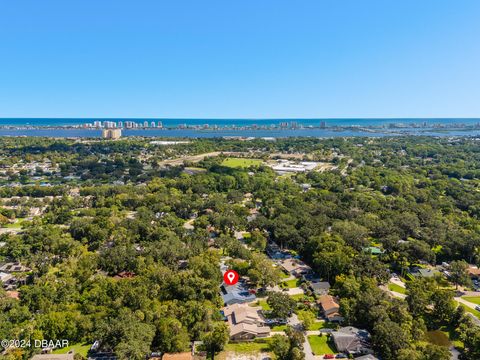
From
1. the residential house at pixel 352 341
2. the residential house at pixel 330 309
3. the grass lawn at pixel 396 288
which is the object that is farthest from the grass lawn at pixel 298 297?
the grass lawn at pixel 396 288

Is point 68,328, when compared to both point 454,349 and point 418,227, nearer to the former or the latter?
point 454,349

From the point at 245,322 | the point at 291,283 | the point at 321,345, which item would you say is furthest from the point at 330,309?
the point at 245,322

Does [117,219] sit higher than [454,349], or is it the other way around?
[117,219]

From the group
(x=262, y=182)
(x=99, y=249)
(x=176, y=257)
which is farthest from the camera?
(x=262, y=182)

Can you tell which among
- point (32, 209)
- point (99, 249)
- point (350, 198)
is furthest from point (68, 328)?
point (350, 198)

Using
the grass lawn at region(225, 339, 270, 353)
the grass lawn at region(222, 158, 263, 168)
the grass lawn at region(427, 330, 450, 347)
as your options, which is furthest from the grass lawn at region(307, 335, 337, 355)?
the grass lawn at region(222, 158, 263, 168)

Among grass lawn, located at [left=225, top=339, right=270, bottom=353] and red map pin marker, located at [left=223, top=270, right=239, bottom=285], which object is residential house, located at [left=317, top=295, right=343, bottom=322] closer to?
grass lawn, located at [left=225, top=339, right=270, bottom=353]

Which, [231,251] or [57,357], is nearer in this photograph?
[57,357]
